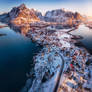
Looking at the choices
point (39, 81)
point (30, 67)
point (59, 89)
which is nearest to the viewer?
point (59, 89)

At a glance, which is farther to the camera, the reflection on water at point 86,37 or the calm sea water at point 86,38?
the reflection on water at point 86,37

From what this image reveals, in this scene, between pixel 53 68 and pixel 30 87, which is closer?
pixel 30 87

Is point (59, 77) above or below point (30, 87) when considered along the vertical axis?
above

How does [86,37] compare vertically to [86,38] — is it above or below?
above

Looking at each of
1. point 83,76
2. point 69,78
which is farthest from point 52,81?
point 83,76

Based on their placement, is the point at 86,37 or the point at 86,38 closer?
the point at 86,38

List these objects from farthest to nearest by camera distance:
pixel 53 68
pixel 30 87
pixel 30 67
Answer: pixel 30 67
pixel 53 68
pixel 30 87

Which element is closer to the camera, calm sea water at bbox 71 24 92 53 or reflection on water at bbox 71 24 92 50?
calm sea water at bbox 71 24 92 53

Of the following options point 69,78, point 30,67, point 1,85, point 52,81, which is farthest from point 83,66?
point 1,85

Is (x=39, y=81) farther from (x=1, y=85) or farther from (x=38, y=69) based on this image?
(x=1, y=85)
